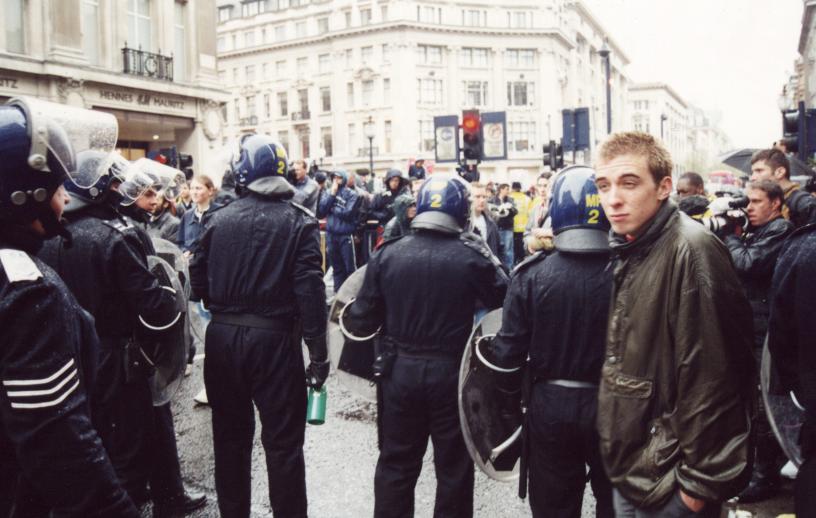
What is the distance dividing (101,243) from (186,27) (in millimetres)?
23601

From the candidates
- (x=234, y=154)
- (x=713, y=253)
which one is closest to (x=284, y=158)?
(x=234, y=154)

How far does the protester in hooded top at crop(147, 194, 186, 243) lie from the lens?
27.9 feet

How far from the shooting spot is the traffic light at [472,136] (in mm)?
14461

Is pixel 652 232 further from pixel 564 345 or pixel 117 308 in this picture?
pixel 117 308

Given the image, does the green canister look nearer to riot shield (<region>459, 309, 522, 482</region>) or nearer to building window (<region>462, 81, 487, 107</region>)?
riot shield (<region>459, 309, 522, 482</region>)

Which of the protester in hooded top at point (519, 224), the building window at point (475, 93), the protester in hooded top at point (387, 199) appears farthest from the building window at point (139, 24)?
the building window at point (475, 93)

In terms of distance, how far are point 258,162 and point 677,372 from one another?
9.13ft

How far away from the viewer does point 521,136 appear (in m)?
73.6

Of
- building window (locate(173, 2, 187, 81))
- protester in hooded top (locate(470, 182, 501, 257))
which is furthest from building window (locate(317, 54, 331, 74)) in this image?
protester in hooded top (locate(470, 182, 501, 257))

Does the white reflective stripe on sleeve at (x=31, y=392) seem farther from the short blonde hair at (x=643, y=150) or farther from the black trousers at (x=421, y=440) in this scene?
the black trousers at (x=421, y=440)

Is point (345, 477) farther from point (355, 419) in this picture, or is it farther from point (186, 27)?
point (186, 27)

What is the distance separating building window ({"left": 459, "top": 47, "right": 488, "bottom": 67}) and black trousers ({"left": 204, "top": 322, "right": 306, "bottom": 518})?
71285 millimetres

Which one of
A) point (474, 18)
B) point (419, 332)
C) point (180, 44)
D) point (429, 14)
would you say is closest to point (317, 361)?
point (419, 332)

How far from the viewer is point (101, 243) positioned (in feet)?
13.1
